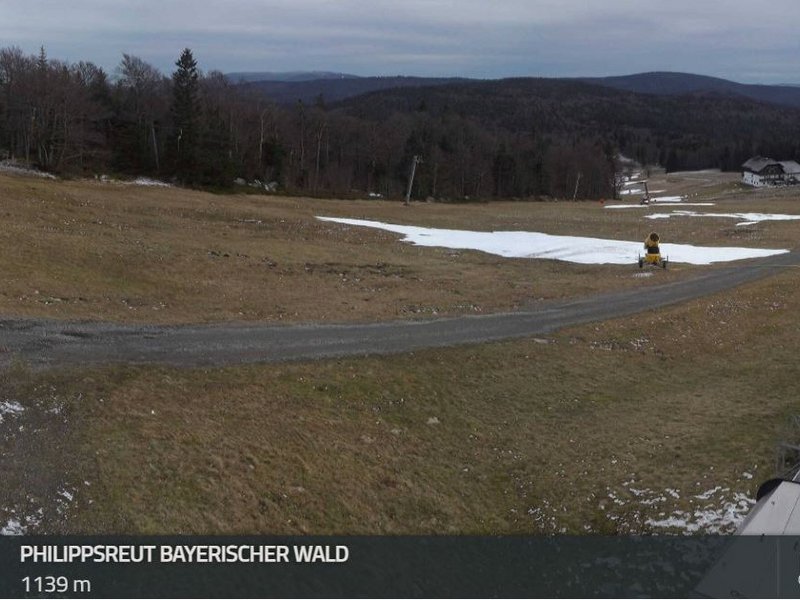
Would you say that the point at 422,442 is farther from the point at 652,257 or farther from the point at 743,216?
the point at 743,216

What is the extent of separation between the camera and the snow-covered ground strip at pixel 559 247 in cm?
4329

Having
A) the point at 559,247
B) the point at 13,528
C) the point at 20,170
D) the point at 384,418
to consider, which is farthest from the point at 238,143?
the point at 13,528

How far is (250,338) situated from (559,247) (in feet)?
101

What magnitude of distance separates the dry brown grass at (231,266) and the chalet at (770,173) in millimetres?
103346

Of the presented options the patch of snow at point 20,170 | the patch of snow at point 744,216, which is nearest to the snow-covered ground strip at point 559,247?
the patch of snow at point 744,216

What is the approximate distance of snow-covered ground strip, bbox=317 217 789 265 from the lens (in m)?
43.3

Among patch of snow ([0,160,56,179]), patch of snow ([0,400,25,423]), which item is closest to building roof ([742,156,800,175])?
patch of snow ([0,160,56,179])

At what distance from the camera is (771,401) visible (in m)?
19.3

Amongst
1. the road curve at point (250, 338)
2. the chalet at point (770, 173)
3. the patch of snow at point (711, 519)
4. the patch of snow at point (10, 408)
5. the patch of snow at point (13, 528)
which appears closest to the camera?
the patch of snow at point (13, 528)

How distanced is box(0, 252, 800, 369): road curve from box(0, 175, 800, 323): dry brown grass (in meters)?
1.40

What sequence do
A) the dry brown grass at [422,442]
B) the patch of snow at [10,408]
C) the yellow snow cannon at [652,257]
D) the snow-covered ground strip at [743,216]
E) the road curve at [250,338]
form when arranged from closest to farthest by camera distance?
1. the dry brown grass at [422,442]
2. the patch of snow at [10,408]
3. the road curve at [250,338]
4. the yellow snow cannon at [652,257]
5. the snow-covered ground strip at [743,216]

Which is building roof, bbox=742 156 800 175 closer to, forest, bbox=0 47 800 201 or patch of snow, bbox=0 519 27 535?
forest, bbox=0 47 800 201

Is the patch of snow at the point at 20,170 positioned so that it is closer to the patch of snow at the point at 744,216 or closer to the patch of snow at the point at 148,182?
the patch of snow at the point at 148,182

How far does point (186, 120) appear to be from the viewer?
70.0m
